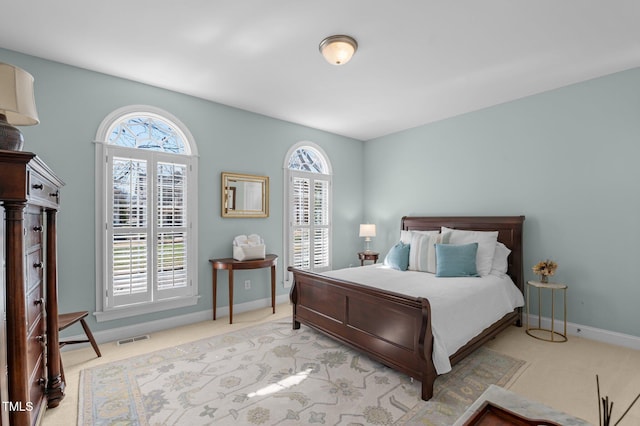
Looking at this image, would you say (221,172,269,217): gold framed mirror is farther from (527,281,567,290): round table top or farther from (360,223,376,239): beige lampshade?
(527,281,567,290): round table top

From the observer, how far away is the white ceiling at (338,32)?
7.04ft

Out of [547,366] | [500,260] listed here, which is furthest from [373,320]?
[500,260]

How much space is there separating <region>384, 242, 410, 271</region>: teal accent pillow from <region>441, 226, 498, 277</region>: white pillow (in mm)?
551

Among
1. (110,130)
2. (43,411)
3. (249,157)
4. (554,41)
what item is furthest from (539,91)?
(43,411)

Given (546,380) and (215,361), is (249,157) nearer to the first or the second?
(215,361)

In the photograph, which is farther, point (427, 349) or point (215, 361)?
point (215, 361)

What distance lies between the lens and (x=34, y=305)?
1713 mm

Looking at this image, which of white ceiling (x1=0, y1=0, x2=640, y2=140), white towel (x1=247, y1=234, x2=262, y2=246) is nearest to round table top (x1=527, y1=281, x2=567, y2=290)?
white ceiling (x1=0, y1=0, x2=640, y2=140)

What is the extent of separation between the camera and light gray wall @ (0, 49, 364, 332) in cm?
287

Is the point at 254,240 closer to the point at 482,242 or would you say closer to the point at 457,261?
the point at 457,261

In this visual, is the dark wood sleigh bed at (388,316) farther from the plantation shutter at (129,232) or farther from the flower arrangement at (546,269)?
the plantation shutter at (129,232)

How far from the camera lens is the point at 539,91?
350cm

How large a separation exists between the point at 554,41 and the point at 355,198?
3510 millimetres

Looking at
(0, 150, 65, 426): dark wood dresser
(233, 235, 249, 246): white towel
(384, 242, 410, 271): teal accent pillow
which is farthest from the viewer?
(233, 235, 249, 246): white towel
